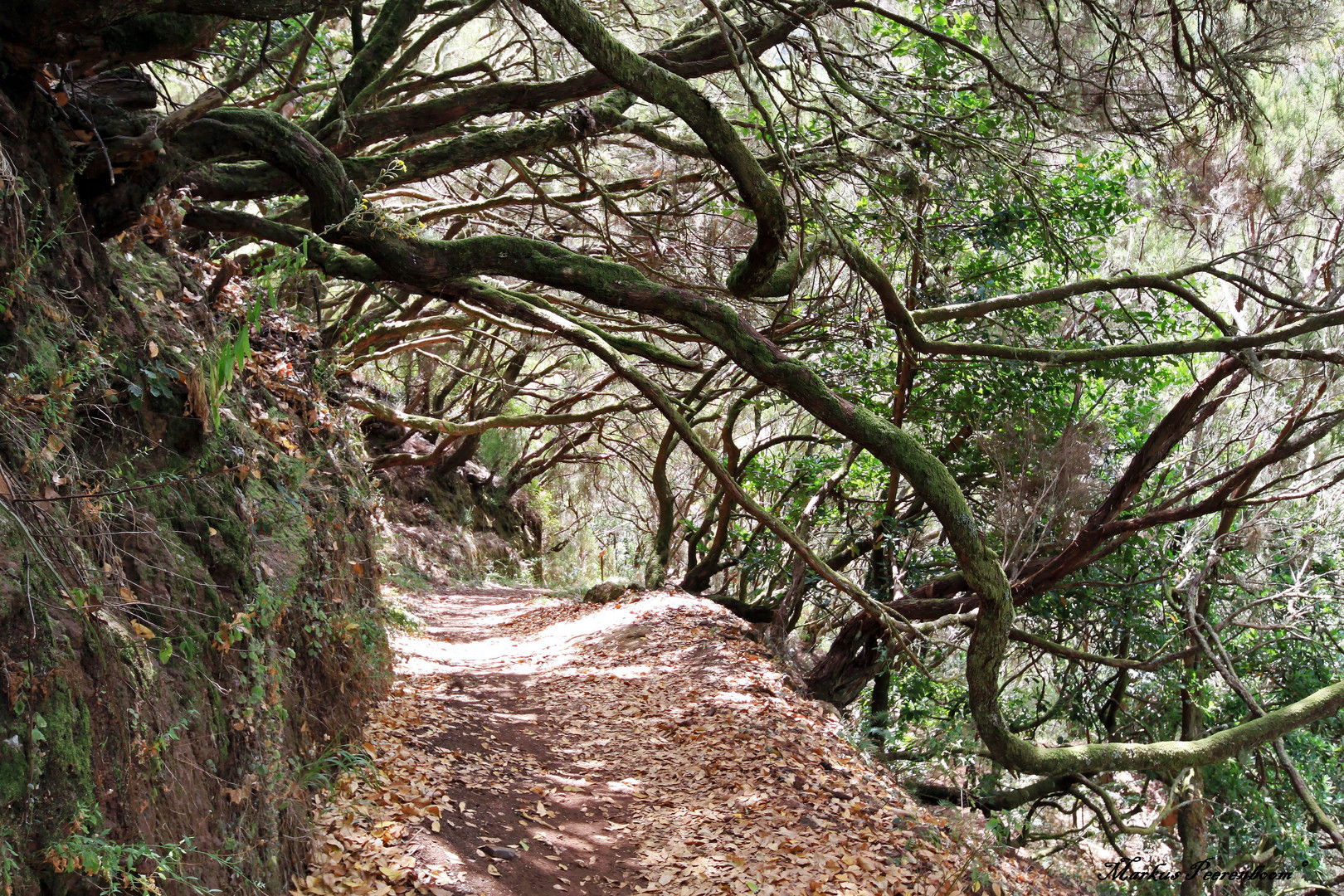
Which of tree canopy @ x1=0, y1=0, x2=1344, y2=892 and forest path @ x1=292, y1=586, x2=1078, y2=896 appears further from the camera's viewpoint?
tree canopy @ x1=0, y1=0, x2=1344, y2=892

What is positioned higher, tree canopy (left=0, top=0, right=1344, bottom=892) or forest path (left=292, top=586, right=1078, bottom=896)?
tree canopy (left=0, top=0, right=1344, bottom=892)

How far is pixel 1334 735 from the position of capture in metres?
7.75

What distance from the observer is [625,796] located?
548 cm

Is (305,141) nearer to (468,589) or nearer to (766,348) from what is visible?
(766,348)

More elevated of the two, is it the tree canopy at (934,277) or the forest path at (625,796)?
the tree canopy at (934,277)

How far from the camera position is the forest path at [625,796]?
4.14 meters

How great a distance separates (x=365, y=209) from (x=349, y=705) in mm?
2836

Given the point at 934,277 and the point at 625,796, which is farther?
the point at 934,277

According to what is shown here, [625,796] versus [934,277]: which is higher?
[934,277]

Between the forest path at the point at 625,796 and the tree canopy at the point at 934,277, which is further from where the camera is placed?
the tree canopy at the point at 934,277

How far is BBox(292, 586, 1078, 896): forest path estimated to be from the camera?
13.6 ft

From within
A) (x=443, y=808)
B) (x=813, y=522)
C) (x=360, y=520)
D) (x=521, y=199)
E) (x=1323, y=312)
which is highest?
(x=521, y=199)

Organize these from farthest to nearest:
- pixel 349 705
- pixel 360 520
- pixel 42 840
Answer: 1. pixel 360 520
2. pixel 349 705
3. pixel 42 840

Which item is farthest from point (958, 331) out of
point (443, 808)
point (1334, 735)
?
point (443, 808)
